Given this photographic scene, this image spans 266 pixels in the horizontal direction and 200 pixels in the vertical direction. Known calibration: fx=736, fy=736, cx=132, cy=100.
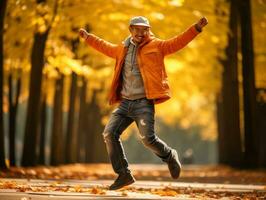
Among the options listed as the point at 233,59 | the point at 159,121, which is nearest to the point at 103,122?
the point at 233,59

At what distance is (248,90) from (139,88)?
12.5 metres

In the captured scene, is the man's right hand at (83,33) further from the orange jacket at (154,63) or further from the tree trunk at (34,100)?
the tree trunk at (34,100)

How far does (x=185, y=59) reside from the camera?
92.3 feet

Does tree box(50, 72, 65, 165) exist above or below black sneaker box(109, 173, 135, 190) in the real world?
above

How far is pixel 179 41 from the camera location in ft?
29.2

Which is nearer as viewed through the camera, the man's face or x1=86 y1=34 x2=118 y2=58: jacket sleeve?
the man's face

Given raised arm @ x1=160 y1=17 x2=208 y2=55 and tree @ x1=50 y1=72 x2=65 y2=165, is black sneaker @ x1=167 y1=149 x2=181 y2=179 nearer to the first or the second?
raised arm @ x1=160 y1=17 x2=208 y2=55

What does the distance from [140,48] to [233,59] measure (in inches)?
632

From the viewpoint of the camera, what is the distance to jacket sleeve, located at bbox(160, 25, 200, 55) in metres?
8.77

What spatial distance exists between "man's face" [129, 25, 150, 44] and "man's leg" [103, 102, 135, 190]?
83 centimetres

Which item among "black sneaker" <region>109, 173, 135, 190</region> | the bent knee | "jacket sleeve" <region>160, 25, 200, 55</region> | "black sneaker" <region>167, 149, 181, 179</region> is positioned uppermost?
"jacket sleeve" <region>160, 25, 200, 55</region>

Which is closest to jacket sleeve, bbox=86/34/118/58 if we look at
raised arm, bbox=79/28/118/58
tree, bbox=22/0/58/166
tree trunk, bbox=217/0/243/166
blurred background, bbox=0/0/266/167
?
raised arm, bbox=79/28/118/58

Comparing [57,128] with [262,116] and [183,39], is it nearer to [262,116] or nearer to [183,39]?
[262,116]

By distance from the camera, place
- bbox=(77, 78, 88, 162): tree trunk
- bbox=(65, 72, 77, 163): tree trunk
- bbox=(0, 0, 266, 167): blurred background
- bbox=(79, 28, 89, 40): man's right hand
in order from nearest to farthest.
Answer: bbox=(79, 28, 89, 40): man's right hand < bbox=(0, 0, 266, 167): blurred background < bbox=(65, 72, 77, 163): tree trunk < bbox=(77, 78, 88, 162): tree trunk
